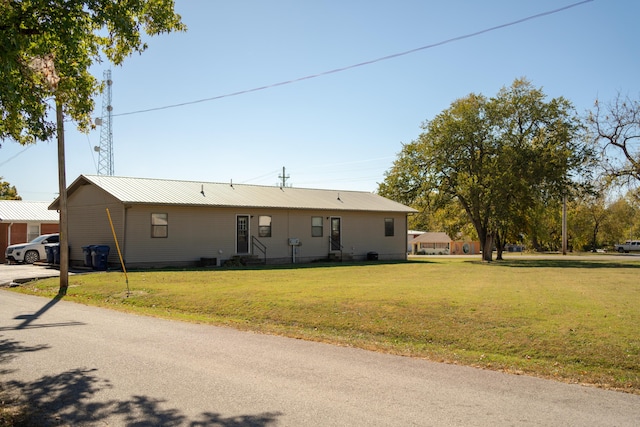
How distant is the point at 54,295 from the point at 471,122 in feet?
96.2

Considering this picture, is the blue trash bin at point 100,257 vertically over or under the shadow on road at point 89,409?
over

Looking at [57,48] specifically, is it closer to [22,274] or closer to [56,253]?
[22,274]

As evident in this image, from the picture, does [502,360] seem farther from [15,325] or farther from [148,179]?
[148,179]

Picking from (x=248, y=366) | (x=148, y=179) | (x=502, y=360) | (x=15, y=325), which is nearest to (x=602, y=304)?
(x=502, y=360)

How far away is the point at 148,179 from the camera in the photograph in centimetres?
2850

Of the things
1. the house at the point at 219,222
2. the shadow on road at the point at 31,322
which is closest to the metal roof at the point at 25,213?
the house at the point at 219,222

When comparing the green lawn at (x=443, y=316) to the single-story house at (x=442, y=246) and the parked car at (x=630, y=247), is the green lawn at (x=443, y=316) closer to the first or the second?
the single-story house at (x=442, y=246)

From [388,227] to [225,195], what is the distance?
11.4m

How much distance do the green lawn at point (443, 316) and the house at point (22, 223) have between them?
1746cm

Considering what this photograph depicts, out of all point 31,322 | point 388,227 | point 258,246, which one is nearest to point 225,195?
point 258,246

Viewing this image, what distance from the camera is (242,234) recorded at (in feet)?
91.6

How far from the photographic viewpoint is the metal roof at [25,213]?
32719 millimetres

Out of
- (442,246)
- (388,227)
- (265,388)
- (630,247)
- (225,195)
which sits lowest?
(630,247)

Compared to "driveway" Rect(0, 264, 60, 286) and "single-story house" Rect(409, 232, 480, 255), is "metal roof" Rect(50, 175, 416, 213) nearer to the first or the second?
"driveway" Rect(0, 264, 60, 286)
